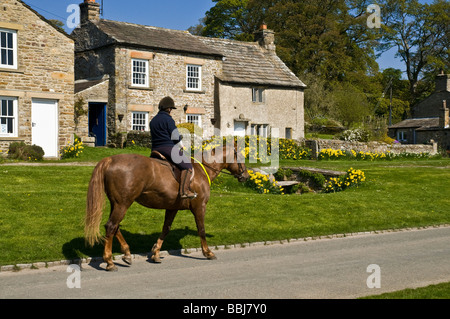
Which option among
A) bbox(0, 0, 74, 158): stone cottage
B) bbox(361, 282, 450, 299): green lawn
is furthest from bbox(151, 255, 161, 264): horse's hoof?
bbox(0, 0, 74, 158): stone cottage

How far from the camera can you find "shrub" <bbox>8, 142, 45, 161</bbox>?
86.9 feet

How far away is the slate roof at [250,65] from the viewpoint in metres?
42.2

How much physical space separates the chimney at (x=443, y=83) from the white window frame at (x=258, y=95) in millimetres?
29464

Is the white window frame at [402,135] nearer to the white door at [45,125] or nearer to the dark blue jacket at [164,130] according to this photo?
the white door at [45,125]

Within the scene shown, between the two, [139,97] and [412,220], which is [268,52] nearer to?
[139,97]

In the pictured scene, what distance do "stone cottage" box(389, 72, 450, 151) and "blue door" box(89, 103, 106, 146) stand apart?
107 ft

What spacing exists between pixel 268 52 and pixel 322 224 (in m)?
33.8

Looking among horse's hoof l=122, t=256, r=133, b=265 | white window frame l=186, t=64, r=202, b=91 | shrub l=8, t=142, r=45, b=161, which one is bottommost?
horse's hoof l=122, t=256, r=133, b=265

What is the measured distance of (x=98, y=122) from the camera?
36969mm

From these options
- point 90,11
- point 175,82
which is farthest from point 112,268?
point 90,11

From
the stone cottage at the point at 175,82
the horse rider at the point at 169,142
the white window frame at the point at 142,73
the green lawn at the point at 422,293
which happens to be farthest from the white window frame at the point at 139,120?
the green lawn at the point at 422,293

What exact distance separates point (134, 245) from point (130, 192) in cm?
227

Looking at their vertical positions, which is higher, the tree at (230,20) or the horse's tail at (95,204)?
the tree at (230,20)

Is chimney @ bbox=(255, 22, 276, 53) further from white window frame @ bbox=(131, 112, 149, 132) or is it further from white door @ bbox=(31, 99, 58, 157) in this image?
white door @ bbox=(31, 99, 58, 157)
